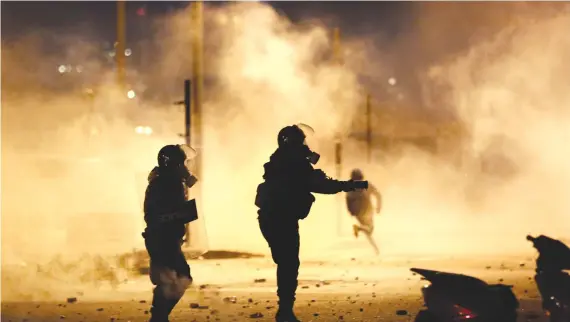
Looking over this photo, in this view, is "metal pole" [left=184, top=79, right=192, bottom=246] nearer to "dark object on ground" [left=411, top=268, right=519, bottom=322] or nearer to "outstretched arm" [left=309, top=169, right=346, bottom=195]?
"outstretched arm" [left=309, top=169, right=346, bottom=195]

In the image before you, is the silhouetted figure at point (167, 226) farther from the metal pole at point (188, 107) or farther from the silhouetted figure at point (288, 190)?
the metal pole at point (188, 107)

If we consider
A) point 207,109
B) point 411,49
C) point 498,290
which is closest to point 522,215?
→ point 411,49

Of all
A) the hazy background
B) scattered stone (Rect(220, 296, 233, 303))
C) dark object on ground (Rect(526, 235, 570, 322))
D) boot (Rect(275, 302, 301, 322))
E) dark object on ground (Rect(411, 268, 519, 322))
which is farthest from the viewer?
the hazy background

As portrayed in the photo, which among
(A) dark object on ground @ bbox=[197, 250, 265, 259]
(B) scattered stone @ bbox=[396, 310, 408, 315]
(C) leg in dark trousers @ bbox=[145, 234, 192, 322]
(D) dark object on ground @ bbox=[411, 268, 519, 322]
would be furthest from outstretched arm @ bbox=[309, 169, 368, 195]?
(A) dark object on ground @ bbox=[197, 250, 265, 259]

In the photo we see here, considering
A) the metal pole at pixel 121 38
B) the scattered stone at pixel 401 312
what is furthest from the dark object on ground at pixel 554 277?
the metal pole at pixel 121 38

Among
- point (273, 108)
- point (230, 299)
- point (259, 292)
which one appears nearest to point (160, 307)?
point (230, 299)

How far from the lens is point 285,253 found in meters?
7.70

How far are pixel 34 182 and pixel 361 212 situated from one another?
23.7 ft

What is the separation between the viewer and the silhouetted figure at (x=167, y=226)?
7523mm

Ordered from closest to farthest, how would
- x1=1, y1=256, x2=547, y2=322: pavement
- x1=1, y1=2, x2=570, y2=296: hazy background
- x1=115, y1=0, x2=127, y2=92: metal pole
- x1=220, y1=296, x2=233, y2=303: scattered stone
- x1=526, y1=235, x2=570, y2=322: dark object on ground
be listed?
x1=526, y1=235, x2=570, y2=322: dark object on ground < x1=1, y1=256, x2=547, y2=322: pavement < x1=220, y1=296, x2=233, y2=303: scattered stone < x1=1, y1=2, x2=570, y2=296: hazy background < x1=115, y1=0, x2=127, y2=92: metal pole

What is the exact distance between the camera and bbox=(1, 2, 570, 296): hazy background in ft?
64.7

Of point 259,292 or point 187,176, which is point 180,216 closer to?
point 187,176

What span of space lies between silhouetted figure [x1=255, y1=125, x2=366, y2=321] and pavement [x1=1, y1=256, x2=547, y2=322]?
1382 mm

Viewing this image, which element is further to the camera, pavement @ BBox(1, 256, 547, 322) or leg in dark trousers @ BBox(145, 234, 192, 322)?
pavement @ BBox(1, 256, 547, 322)
